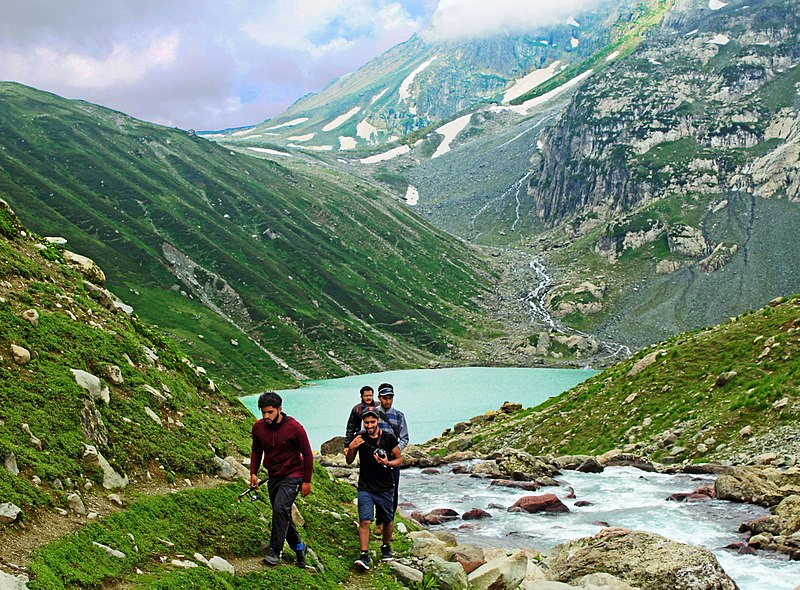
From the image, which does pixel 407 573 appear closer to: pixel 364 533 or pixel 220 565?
pixel 364 533

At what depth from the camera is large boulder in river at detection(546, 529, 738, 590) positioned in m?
14.7

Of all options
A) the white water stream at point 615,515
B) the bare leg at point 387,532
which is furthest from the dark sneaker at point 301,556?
the white water stream at point 615,515

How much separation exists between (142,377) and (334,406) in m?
93.9

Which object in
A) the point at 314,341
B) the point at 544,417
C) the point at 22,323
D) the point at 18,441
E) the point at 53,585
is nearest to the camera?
the point at 53,585

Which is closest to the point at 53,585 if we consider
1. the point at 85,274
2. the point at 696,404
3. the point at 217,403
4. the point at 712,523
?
the point at 217,403

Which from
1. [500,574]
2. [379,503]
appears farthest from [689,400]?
[379,503]

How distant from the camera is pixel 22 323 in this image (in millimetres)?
14609

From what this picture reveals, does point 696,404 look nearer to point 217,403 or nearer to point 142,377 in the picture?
point 217,403

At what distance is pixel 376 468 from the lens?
47.9ft

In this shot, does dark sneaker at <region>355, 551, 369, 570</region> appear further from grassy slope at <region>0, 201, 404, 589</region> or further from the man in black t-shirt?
grassy slope at <region>0, 201, 404, 589</region>

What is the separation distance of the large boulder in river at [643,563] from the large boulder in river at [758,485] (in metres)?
8.82

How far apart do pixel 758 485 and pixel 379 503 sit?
16.2m

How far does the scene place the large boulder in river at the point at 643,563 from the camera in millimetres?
14664

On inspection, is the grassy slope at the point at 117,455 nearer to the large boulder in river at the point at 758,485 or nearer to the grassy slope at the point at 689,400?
the large boulder in river at the point at 758,485
